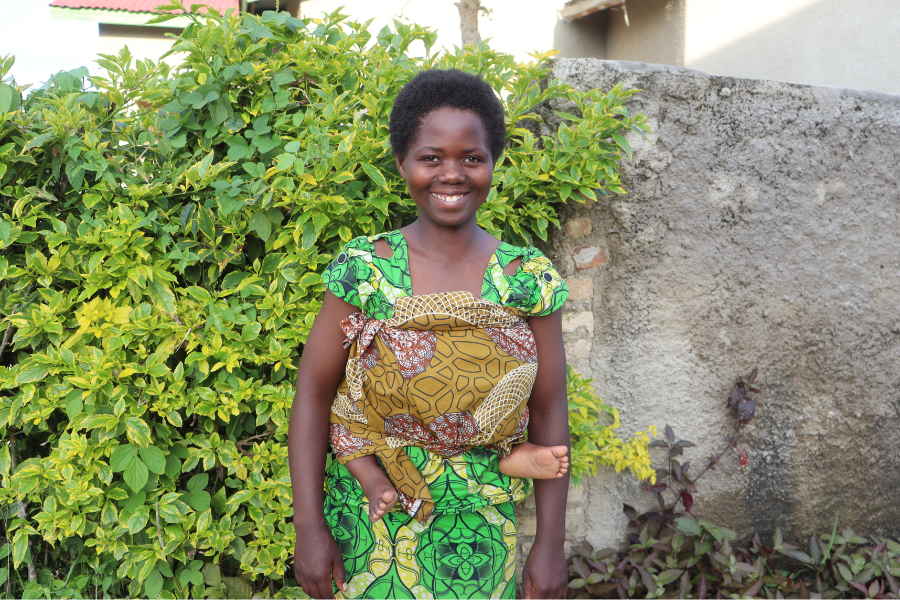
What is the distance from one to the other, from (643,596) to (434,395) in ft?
5.68

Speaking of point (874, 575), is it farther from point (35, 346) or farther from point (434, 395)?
point (35, 346)

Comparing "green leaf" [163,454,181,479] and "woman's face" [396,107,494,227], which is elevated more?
"woman's face" [396,107,494,227]

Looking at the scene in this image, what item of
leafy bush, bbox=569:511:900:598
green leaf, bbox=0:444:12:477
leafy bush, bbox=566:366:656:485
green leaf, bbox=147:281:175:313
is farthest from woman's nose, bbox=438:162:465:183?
leafy bush, bbox=569:511:900:598

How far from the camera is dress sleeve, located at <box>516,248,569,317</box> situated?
4.85 ft

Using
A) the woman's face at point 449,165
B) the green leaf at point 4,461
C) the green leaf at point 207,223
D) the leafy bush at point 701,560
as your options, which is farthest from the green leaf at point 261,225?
the leafy bush at point 701,560

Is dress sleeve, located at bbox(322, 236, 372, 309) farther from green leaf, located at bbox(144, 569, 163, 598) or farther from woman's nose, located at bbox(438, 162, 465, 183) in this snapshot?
green leaf, located at bbox(144, 569, 163, 598)

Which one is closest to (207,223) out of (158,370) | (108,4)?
(158,370)

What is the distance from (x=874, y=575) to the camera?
2.63m

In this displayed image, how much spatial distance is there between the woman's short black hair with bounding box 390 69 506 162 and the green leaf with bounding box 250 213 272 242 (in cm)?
62

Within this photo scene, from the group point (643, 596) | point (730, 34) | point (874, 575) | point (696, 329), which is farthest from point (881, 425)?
point (730, 34)

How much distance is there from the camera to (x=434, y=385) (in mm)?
1354

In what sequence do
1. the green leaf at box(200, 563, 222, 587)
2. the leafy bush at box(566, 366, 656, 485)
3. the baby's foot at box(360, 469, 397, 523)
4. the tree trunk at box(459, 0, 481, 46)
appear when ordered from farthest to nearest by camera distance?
the tree trunk at box(459, 0, 481, 46) → the leafy bush at box(566, 366, 656, 485) → the green leaf at box(200, 563, 222, 587) → the baby's foot at box(360, 469, 397, 523)

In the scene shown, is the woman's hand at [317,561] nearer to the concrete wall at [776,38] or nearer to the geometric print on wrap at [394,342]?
the geometric print on wrap at [394,342]

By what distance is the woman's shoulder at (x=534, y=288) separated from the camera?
147 centimetres
